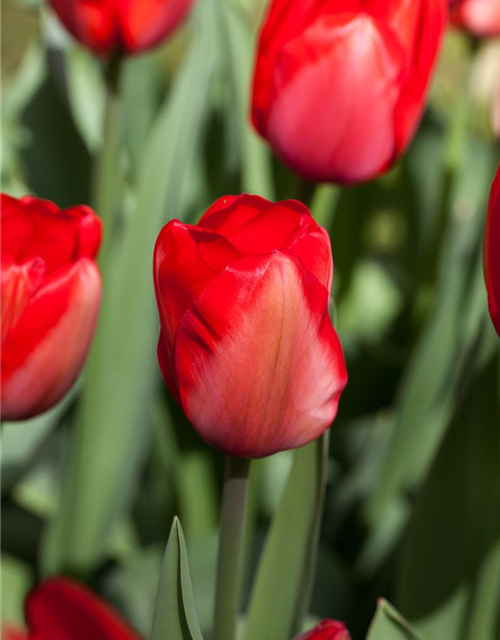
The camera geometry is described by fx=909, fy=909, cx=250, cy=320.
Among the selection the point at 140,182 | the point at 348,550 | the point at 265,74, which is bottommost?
the point at 348,550

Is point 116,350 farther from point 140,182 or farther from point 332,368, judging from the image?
point 332,368

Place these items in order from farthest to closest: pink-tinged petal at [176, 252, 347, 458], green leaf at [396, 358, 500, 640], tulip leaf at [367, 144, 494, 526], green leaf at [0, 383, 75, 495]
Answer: tulip leaf at [367, 144, 494, 526] → green leaf at [0, 383, 75, 495] → green leaf at [396, 358, 500, 640] → pink-tinged petal at [176, 252, 347, 458]

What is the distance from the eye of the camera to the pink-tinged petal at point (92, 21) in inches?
20.2

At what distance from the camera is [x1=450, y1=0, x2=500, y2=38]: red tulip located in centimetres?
67

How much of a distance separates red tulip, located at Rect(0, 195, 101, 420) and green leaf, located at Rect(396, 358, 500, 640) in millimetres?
183

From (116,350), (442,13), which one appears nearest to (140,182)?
(116,350)

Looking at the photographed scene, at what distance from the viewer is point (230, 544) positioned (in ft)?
0.97

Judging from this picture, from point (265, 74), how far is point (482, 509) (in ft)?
0.75

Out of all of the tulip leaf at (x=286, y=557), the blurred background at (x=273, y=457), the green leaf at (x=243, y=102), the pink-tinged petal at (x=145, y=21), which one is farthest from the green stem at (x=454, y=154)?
the tulip leaf at (x=286, y=557)

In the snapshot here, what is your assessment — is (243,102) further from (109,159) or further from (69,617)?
(69,617)

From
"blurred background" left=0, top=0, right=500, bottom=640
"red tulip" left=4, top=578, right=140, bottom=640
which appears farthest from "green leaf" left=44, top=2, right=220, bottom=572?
"red tulip" left=4, top=578, right=140, bottom=640

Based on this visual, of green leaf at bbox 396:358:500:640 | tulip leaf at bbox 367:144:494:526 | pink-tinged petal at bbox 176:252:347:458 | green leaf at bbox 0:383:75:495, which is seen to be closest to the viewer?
pink-tinged petal at bbox 176:252:347:458

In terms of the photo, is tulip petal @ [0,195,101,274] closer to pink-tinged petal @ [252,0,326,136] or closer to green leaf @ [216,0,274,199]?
pink-tinged petal @ [252,0,326,136]

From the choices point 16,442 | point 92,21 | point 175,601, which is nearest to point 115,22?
point 92,21
